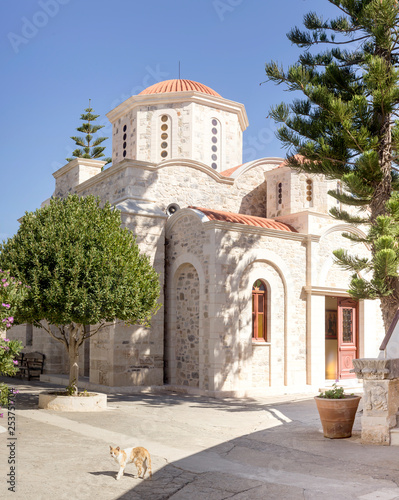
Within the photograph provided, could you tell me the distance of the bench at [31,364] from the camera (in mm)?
16561

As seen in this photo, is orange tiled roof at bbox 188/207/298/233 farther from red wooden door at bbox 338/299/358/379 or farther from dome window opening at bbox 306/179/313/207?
red wooden door at bbox 338/299/358/379

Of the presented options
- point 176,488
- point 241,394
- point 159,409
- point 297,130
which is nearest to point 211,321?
point 241,394

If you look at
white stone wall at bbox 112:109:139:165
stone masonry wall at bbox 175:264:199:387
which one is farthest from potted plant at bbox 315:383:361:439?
white stone wall at bbox 112:109:139:165

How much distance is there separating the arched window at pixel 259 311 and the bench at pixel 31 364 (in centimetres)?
730

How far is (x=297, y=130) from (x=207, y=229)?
127 inches

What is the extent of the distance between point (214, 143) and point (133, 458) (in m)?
14.0

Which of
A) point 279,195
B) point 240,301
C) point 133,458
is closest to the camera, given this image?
point 133,458

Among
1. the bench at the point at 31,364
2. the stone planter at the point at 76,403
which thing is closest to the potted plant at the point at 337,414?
the stone planter at the point at 76,403

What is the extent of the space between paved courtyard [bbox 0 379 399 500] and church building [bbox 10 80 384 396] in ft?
7.95

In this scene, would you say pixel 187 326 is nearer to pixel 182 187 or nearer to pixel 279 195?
pixel 182 187

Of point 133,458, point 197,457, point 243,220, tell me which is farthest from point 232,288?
point 133,458

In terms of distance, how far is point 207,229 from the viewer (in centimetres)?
1282

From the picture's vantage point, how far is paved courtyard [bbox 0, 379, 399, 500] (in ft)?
16.6

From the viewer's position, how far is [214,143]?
59.6 feet
